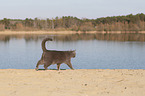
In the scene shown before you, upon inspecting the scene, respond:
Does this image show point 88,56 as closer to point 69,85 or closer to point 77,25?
point 69,85

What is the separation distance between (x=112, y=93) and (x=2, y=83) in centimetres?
302

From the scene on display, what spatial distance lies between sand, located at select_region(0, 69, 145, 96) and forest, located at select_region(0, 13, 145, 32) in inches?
2831

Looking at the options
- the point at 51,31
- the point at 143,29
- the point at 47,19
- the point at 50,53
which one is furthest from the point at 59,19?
the point at 50,53

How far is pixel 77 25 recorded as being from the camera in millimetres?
109625

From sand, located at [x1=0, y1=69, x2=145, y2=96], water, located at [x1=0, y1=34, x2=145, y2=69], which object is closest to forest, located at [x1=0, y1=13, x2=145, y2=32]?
water, located at [x1=0, y1=34, x2=145, y2=69]

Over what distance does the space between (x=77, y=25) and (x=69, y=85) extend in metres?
104

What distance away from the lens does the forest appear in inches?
3263

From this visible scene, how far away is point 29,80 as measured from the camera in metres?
6.62

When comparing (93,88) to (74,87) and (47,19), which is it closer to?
(74,87)

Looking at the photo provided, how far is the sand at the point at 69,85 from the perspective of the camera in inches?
207

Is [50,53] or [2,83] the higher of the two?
[50,53]

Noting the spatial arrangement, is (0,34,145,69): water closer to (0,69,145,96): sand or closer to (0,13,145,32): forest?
(0,69,145,96): sand

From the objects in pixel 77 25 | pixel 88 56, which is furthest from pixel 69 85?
pixel 77 25

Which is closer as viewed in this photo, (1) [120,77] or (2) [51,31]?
(1) [120,77]
